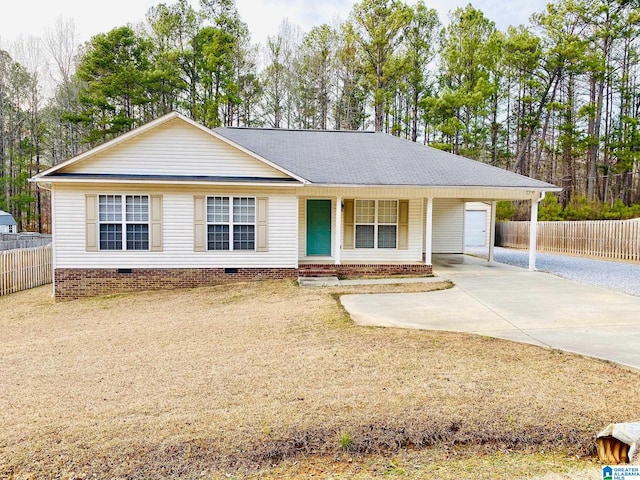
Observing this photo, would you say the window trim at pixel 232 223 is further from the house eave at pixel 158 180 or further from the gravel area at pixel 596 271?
the gravel area at pixel 596 271

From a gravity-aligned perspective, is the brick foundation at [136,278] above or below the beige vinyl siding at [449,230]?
below

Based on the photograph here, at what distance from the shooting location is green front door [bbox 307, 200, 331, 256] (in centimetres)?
1380

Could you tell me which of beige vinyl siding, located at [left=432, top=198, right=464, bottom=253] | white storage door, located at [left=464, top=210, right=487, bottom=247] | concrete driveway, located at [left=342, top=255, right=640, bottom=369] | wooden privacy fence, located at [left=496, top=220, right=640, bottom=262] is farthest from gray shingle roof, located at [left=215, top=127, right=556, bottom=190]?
white storage door, located at [left=464, top=210, right=487, bottom=247]

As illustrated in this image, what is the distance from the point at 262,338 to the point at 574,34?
103ft

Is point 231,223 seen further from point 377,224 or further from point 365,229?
point 377,224

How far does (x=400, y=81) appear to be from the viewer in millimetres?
30453

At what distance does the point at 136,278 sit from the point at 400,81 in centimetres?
2471

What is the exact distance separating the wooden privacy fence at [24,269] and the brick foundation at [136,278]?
9.02 ft

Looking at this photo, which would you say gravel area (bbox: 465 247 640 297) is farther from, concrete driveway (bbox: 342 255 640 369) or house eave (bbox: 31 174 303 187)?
house eave (bbox: 31 174 303 187)

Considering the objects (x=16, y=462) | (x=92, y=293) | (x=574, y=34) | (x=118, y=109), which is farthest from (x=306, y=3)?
(x=16, y=462)

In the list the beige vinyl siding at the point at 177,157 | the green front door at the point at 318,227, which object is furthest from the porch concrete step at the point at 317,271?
the beige vinyl siding at the point at 177,157

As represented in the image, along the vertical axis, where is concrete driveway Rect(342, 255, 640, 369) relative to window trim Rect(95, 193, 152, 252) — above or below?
below

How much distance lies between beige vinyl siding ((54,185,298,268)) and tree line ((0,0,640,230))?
17800 millimetres

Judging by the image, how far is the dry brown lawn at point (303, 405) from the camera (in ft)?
11.2
